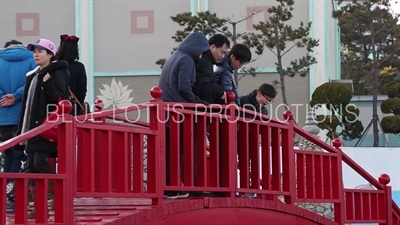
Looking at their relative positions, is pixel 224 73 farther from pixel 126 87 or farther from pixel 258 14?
pixel 126 87

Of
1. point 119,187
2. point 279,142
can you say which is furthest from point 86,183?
point 279,142

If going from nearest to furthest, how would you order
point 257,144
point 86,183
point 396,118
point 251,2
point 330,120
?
1. point 86,183
2. point 257,144
3. point 330,120
4. point 251,2
5. point 396,118

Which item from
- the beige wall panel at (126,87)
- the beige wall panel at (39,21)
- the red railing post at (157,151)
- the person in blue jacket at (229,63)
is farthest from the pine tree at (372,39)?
the red railing post at (157,151)

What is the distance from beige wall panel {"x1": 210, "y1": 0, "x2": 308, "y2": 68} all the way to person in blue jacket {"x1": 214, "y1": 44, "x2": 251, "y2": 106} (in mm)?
12538

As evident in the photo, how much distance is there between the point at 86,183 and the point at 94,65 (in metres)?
15.1

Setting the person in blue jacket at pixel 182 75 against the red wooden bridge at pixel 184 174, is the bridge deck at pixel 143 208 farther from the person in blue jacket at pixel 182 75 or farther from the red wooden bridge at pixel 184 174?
the person in blue jacket at pixel 182 75

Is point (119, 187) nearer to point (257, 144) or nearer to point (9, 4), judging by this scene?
point (257, 144)

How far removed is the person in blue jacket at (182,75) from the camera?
21.7 feet

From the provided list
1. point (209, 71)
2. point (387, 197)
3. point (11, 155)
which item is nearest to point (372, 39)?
point (387, 197)

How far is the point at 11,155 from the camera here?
22.6ft

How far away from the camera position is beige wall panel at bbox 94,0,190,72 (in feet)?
66.2

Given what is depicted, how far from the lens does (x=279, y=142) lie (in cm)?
720

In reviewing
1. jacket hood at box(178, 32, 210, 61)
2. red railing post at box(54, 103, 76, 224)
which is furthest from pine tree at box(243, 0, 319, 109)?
red railing post at box(54, 103, 76, 224)

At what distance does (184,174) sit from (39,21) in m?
14.9
